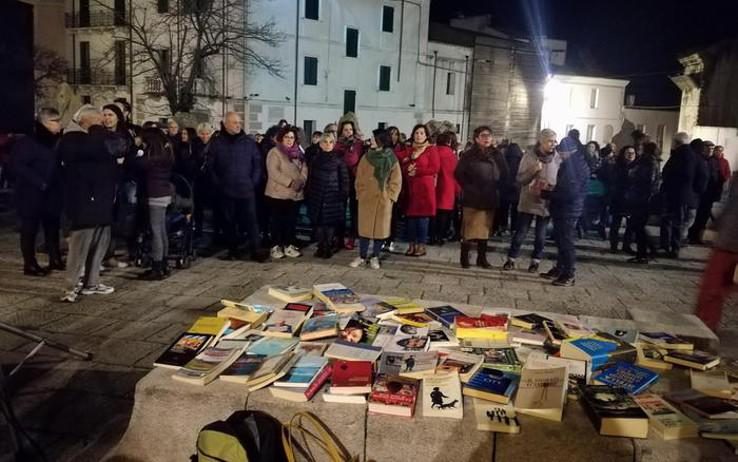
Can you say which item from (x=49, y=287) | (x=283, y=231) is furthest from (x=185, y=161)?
(x=49, y=287)

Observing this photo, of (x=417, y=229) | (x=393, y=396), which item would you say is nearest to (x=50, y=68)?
(x=417, y=229)

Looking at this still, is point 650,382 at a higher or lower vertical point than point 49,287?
higher

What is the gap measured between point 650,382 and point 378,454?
5.10 feet

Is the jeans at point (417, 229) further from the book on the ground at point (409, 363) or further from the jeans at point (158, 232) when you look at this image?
the book on the ground at point (409, 363)

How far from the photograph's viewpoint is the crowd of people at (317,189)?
21.3ft

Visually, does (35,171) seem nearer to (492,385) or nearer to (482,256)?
(482,256)

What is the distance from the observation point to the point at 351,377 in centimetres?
317

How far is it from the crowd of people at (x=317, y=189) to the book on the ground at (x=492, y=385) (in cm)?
457

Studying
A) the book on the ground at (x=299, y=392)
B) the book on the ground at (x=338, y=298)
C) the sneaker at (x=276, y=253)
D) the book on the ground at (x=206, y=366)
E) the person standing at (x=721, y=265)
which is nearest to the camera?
the book on the ground at (x=299, y=392)

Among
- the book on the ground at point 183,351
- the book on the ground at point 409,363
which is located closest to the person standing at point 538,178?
the book on the ground at point 409,363

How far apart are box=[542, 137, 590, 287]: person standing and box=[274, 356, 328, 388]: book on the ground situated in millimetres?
4892

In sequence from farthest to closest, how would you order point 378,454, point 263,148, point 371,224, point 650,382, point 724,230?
1. point 263,148
2. point 371,224
3. point 724,230
4. point 650,382
5. point 378,454

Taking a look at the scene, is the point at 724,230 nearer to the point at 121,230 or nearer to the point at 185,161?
the point at 121,230

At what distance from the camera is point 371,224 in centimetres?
816
